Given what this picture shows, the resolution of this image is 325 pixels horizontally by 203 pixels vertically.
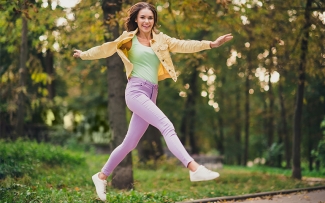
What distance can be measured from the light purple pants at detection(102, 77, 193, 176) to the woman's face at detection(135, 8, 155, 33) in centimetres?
69

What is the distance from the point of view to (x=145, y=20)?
622 centimetres

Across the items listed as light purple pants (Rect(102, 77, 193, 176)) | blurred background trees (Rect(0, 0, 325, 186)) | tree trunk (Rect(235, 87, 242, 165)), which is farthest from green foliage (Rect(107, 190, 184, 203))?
tree trunk (Rect(235, 87, 242, 165))

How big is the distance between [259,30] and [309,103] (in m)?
6.12

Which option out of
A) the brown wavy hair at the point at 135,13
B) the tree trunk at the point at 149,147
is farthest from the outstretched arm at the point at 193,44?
the tree trunk at the point at 149,147

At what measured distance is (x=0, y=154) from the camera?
10523 mm

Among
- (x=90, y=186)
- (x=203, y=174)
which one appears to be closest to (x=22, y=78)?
(x=90, y=186)

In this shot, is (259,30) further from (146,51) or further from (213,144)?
(213,144)

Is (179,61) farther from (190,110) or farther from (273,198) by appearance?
(190,110)

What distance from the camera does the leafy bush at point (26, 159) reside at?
9.88 metres

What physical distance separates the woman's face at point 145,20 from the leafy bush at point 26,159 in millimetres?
4965

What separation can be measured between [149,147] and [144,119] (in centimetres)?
1289

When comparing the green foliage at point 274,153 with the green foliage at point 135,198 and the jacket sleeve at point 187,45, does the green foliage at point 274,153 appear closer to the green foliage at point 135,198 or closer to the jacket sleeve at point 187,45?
the green foliage at point 135,198

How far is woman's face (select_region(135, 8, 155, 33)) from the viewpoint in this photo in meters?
6.23

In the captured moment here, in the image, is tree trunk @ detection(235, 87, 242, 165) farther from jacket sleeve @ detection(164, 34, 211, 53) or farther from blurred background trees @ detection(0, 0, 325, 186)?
jacket sleeve @ detection(164, 34, 211, 53)
